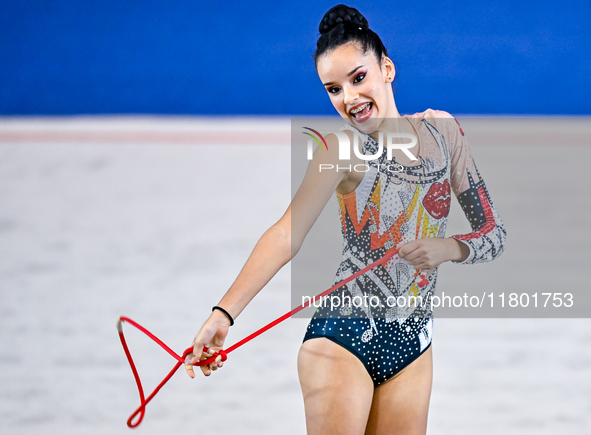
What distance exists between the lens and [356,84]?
3.84 ft

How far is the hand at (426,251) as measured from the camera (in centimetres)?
115

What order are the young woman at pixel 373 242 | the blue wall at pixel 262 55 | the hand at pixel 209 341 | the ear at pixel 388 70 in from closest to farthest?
the hand at pixel 209 341 < the young woman at pixel 373 242 < the ear at pixel 388 70 < the blue wall at pixel 262 55

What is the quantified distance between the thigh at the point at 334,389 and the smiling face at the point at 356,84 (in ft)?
1.28

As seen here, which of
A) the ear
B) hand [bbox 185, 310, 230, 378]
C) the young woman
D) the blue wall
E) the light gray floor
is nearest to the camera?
hand [bbox 185, 310, 230, 378]

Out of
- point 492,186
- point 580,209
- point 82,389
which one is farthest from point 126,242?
point 580,209

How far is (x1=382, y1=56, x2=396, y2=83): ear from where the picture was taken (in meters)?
1.22

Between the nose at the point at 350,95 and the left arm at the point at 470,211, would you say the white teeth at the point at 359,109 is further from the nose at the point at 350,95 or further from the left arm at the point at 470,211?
the left arm at the point at 470,211

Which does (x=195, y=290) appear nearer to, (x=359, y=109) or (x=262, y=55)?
(x=262, y=55)

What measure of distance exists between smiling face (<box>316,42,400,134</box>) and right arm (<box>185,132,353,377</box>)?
0.16 ft

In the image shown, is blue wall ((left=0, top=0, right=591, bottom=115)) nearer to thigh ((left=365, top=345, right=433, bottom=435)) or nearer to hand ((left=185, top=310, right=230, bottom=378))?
thigh ((left=365, top=345, right=433, bottom=435))

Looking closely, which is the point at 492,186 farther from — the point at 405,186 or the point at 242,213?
the point at 405,186

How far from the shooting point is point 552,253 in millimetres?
2447

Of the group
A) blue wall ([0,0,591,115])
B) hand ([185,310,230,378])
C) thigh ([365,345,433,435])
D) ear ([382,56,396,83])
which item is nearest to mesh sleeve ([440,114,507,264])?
ear ([382,56,396,83])

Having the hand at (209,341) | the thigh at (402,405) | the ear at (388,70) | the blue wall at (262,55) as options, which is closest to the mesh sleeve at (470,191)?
the ear at (388,70)
